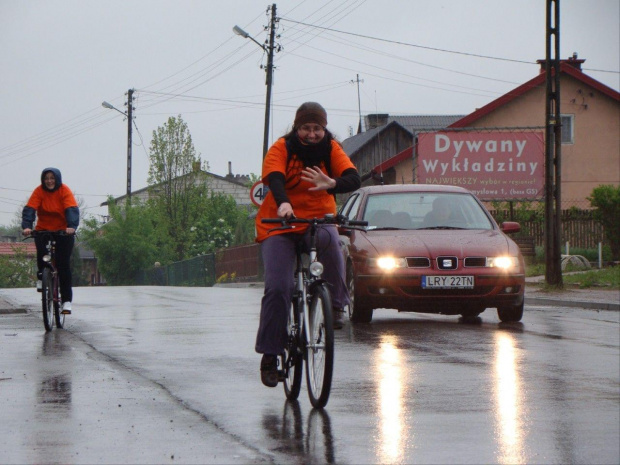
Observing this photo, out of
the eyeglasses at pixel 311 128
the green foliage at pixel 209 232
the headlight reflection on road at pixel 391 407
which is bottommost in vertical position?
the headlight reflection on road at pixel 391 407

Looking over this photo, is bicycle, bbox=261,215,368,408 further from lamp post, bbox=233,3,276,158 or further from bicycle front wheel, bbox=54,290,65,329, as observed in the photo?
lamp post, bbox=233,3,276,158

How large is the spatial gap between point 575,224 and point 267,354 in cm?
3117

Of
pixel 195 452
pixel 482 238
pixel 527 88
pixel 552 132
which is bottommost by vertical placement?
pixel 195 452

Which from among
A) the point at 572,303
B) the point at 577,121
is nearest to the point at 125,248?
the point at 577,121

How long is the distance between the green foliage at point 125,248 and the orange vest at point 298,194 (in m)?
57.0

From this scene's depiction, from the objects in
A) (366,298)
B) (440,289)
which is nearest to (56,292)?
(366,298)

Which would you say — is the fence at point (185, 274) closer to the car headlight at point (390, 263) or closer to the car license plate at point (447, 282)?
the car headlight at point (390, 263)

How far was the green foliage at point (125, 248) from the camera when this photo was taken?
63.9m

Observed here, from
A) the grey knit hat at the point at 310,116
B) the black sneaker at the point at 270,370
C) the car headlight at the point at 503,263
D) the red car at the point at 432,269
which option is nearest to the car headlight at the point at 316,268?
the black sneaker at the point at 270,370

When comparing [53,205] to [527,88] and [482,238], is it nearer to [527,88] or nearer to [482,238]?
[482,238]

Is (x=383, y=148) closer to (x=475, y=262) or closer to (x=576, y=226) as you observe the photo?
(x=576, y=226)

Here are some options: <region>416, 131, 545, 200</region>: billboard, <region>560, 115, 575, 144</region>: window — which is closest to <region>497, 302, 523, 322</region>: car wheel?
<region>416, 131, 545, 200</region>: billboard

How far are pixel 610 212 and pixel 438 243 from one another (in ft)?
66.9

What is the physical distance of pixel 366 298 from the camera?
12367mm
